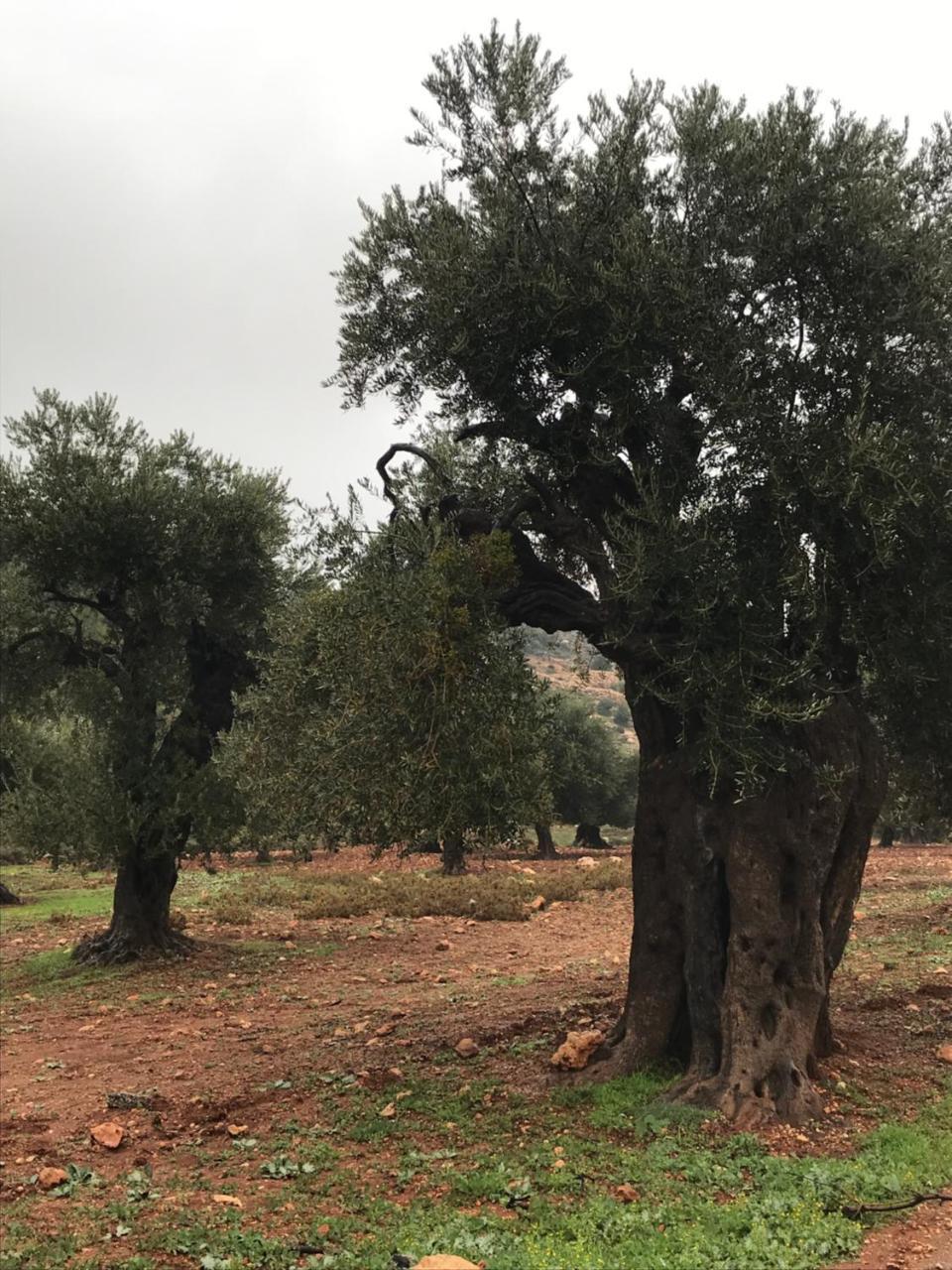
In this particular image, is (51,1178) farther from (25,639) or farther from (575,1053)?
(25,639)

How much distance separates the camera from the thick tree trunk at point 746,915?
34.7 ft

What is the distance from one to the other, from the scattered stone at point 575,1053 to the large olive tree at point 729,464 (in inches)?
14.8

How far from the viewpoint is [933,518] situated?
10.8 m

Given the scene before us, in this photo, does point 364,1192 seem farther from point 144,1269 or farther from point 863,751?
point 863,751

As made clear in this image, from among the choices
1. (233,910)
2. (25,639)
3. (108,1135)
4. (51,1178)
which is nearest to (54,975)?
(25,639)

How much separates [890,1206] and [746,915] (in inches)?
135

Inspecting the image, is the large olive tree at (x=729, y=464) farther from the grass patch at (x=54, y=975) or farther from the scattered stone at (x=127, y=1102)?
the grass patch at (x=54, y=975)

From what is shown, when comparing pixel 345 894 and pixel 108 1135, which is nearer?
pixel 108 1135

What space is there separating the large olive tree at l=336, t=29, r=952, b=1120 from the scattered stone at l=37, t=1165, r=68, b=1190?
631 cm

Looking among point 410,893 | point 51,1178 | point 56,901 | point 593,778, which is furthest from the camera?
point 593,778

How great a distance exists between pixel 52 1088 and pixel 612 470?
1140 cm

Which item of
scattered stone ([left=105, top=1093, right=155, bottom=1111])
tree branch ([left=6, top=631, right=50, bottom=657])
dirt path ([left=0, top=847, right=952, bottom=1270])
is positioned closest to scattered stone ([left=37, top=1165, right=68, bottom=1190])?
dirt path ([left=0, top=847, right=952, bottom=1270])

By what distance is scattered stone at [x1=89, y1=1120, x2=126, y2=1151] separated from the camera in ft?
35.3

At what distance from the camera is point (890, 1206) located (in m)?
7.79
